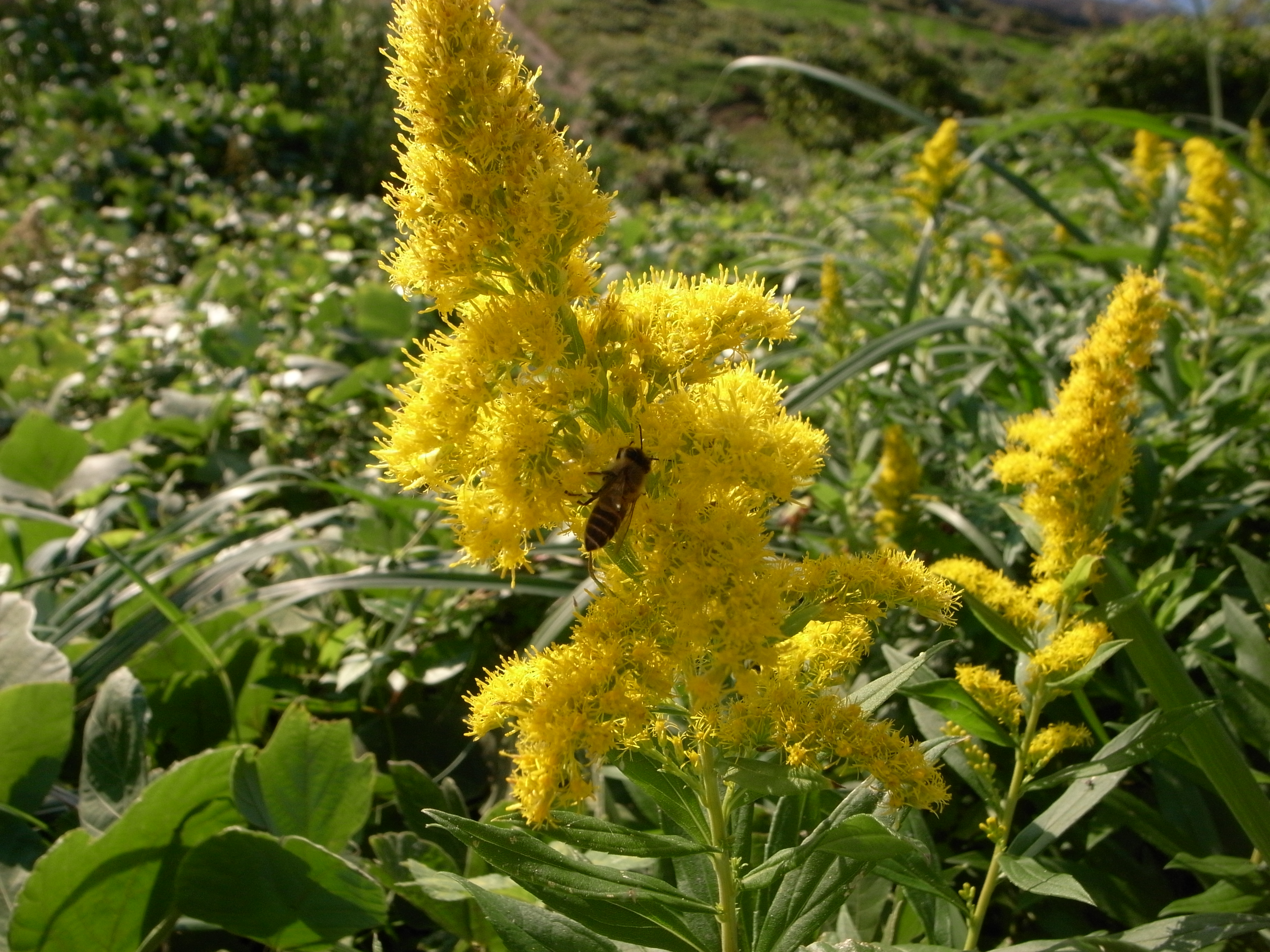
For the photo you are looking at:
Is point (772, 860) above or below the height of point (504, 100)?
below

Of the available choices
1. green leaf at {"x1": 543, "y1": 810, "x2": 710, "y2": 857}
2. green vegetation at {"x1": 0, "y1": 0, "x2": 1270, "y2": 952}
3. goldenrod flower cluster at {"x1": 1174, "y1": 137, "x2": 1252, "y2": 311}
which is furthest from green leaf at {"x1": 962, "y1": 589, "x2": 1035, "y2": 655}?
goldenrod flower cluster at {"x1": 1174, "y1": 137, "x2": 1252, "y2": 311}

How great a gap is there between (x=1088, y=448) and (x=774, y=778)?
3.90ft

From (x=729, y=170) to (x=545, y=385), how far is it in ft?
39.2

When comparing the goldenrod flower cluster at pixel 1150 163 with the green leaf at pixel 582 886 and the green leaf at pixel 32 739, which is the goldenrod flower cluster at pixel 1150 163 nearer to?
the green leaf at pixel 582 886

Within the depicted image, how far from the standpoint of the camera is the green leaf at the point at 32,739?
245cm

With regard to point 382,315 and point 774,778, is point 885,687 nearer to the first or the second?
point 774,778

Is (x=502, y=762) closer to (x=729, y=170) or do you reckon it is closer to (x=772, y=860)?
(x=772, y=860)

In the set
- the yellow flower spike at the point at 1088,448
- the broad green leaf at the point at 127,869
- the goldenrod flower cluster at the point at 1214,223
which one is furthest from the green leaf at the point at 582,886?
the goldenrod flower cluster at the point at 1214,223

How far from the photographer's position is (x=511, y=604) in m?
3.67

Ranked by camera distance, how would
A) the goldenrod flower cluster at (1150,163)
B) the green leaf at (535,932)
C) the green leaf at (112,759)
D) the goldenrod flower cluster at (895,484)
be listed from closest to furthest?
the green leaf at (535,932)
the green leaf at (112,759)
the goldenrod flower cluster at (895,484)
the goldenrod flower cluster at (1150,163)

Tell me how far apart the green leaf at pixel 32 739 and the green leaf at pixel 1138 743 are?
98.9 inches

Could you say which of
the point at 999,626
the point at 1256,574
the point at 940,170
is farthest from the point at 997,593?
the point at 940,170

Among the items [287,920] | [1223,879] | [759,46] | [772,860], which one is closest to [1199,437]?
[1223,879]

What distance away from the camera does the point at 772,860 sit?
1613 mm
